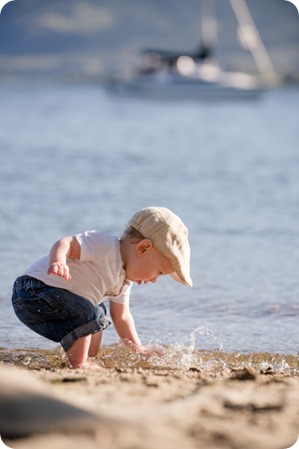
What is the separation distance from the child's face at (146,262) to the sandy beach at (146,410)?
465 mm

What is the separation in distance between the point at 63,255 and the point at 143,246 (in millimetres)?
329

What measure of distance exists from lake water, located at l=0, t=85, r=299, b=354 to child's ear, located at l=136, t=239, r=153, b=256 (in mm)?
768

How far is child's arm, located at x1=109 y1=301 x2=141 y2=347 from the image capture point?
150 inches

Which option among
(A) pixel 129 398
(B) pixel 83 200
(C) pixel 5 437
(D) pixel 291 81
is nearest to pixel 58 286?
(A) pixel 129 398

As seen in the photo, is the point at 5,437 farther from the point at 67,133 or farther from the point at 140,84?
the point at 140,84

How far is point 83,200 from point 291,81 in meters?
38.9

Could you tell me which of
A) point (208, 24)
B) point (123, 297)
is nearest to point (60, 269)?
point (123, 297)

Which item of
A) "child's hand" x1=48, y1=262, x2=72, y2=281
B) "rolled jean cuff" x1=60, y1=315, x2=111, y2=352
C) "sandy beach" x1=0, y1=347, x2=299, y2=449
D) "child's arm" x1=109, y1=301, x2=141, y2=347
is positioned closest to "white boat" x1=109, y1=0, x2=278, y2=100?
"child's arm" x1=109, y1=301, x2=141, y2=347

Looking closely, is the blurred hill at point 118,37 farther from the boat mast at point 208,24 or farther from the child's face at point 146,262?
the child's face at point 146,262

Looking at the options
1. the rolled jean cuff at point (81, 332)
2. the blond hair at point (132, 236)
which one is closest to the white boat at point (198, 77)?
the blond hair at point (132, 236)

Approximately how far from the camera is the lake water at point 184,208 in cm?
455

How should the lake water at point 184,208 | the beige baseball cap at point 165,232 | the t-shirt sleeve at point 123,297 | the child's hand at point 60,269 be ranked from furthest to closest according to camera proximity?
the lake water at point 184,208 → the t-shirt sleeve at point 123,297 → the beige baseball cap at point 165,232 → the child's hand at point 60,269

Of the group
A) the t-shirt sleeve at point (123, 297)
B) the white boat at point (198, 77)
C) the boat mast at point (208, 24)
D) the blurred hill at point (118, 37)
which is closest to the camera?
the t-shirt sleeve at point (123, 297)

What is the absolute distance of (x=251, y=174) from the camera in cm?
1112
